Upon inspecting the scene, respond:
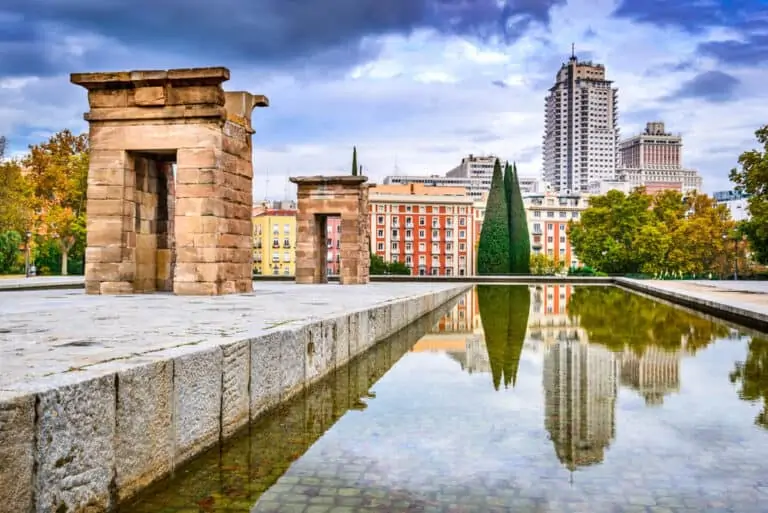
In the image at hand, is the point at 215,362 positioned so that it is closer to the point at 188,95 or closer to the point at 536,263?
the point at 188,95

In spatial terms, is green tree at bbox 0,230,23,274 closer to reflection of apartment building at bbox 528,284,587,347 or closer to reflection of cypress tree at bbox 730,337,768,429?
reflection of apartment building at bbox 528,284,587,347

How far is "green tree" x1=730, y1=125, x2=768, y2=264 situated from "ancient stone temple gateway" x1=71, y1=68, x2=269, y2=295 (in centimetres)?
2583

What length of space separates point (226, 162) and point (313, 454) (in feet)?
38.7

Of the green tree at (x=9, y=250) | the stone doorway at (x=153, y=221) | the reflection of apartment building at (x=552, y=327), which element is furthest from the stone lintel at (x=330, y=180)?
the green tree at (x=9, y=250)

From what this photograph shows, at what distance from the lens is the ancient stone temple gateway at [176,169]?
16109mm

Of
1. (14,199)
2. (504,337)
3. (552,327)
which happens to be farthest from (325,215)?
(14,199)

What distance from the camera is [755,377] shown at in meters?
9.40

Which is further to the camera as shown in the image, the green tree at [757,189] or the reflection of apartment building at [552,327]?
the green tree at [757,189]

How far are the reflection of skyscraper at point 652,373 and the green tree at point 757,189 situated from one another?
24.5 meters

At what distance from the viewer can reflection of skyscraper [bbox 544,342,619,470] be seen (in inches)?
229

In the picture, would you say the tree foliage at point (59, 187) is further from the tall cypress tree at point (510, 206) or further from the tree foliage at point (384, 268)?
the tall cypress tree at point (510, 206)

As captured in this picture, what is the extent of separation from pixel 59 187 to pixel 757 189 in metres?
40.8

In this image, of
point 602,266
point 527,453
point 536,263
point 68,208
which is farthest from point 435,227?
point 527,453

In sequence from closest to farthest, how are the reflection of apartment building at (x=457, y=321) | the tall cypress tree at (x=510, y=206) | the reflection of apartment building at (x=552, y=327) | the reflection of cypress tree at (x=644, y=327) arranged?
the reflection of cypress tree at (x=644, y=327)
the reflection of apartment building at (x=552, y=327)
the reflection of apartment building at (x=457, y=321)
the tall cypress tree at (x=510, y=206)
